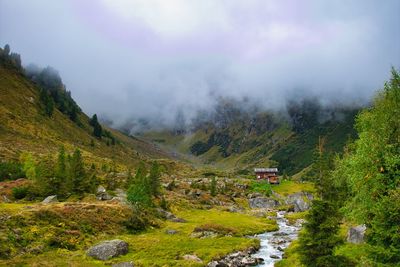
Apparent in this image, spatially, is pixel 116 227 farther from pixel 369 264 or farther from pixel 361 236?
pixel 369 264

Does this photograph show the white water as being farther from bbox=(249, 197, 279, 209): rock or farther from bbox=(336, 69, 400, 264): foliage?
bbox=(249, 197, 279, 209): rock

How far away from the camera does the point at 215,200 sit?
17188 centimetres

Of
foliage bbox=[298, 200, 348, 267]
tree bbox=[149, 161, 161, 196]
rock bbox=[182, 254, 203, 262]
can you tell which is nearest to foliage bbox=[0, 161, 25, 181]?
tree bbox=[149, 161, 161, 196]

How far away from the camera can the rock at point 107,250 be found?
59.8m

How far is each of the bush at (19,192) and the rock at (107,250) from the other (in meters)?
53.8

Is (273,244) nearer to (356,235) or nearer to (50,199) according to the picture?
(356,235)

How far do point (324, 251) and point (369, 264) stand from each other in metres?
7.05

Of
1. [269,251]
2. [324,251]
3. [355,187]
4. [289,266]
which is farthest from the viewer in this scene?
[269,251]

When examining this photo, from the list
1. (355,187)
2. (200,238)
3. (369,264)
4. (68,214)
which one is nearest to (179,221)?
(200,238)

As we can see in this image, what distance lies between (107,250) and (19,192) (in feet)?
184

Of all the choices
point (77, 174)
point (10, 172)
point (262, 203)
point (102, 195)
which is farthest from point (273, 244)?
point (262, 203)

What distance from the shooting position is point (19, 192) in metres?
106

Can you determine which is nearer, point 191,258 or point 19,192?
point 191,258

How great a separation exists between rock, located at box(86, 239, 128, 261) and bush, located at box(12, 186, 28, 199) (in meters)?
53.8
